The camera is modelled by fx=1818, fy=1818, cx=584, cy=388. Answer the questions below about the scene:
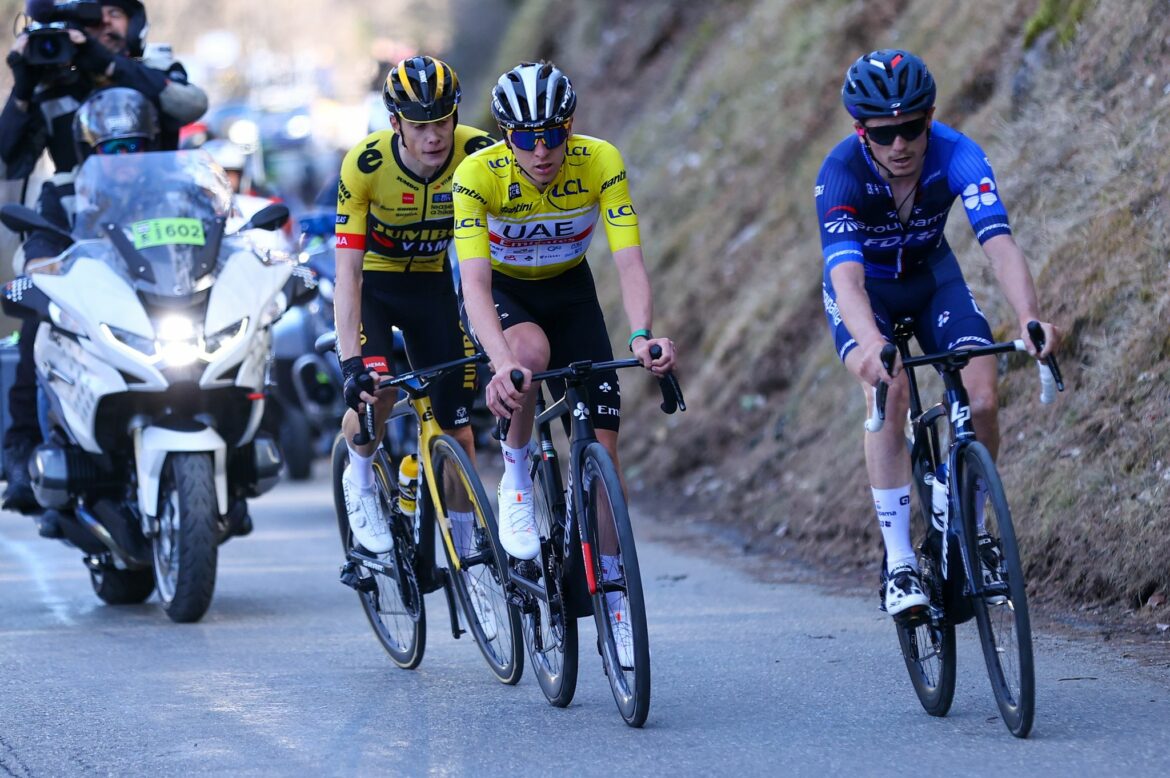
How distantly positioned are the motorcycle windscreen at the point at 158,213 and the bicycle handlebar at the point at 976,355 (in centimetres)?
397

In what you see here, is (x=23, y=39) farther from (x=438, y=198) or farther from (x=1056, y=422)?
(x=1056, y=422)

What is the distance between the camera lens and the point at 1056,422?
8.79 m

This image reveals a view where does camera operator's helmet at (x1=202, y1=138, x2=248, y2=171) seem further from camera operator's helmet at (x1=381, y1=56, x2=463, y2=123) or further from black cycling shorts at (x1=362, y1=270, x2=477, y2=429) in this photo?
camera operator's helmet at (x1=381, y1=56, x2=463, y2=123)

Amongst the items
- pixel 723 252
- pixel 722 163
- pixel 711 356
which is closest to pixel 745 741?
pixel 711 356

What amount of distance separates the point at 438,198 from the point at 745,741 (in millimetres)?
2734

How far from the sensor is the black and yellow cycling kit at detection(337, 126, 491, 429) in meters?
7.23

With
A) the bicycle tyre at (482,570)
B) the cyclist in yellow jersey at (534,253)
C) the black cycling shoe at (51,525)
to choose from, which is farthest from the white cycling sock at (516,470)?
the black cycling shoe at (51,525)

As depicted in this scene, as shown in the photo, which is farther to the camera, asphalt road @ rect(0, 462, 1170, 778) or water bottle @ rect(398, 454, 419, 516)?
water bottle @ rect(398, 454, 419, 516)

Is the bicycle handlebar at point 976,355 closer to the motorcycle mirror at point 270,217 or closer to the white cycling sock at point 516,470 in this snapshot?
the white cycling sock at point 516,470

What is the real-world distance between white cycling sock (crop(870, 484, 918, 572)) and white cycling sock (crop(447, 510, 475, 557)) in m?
1.59

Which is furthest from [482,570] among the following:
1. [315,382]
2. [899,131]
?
[315,382]

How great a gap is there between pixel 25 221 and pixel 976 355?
197 inches

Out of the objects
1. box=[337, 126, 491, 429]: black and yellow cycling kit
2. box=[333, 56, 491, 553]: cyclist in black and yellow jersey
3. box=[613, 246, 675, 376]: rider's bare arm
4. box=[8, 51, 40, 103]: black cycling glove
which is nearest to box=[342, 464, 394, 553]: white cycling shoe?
box=[333, 56, 491, 553]: cyclist in black and yellow jersey

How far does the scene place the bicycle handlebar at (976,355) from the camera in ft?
18.2
